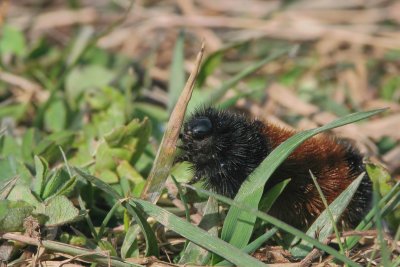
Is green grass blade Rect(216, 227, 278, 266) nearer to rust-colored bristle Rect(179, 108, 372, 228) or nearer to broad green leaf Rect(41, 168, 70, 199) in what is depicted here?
rust-colored bristle Rect(179, 108, 372, 228)

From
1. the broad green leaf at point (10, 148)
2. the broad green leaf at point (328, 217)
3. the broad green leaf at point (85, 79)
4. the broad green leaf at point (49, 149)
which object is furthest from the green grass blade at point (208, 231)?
the broad green leaf at point (85, 79)

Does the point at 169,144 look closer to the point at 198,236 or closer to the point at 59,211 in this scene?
the point at 198,236

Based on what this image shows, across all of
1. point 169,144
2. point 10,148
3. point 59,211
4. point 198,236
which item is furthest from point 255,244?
point 10,148

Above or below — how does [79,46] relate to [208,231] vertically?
above

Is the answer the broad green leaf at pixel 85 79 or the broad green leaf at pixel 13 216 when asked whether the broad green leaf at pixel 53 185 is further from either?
the broad green leaf at pixel 85 79

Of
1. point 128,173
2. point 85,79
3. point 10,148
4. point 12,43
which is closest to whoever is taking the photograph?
point 128,173

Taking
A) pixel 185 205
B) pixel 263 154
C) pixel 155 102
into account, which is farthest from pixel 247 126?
pixel 155 102

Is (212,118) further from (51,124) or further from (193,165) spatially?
(51,124)
